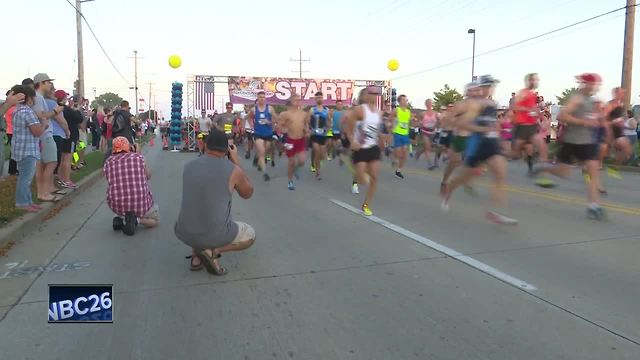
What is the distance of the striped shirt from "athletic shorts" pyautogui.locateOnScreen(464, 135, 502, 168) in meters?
5.80

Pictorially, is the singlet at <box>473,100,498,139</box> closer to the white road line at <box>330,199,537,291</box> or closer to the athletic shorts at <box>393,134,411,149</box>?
the white road line at <box>330,199,537,291</box>

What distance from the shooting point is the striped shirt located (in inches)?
297

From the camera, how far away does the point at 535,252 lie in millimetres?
5621

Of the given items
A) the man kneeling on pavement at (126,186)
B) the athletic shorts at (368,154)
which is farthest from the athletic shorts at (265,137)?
the man kneeling on pavement at (126,186)

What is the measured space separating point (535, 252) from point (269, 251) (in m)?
2.73

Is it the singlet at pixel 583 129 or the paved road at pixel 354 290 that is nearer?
the paved road at pixel 354 290

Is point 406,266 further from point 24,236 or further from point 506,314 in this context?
point 24,236

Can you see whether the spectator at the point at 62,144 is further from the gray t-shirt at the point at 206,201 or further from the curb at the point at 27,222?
the gray t-shirt at the point at 206,201

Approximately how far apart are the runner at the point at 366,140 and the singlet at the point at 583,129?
2660 mm

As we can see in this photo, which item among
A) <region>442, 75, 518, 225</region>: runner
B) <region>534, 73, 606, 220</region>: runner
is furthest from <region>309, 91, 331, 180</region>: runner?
<region>534, 73, 606, 220</region>: runner

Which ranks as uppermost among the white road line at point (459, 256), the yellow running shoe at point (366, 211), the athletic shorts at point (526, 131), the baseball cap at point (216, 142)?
the athletic shorts at point (526, 131)

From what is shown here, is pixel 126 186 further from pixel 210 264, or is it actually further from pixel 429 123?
pixel 429 123

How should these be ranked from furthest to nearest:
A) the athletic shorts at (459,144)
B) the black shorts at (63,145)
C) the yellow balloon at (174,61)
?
the yellow balloon at (174,61) → the black shorts at (63,145) → the athletic shorts at (459,144)

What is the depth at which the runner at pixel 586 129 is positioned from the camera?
24.4 ft
